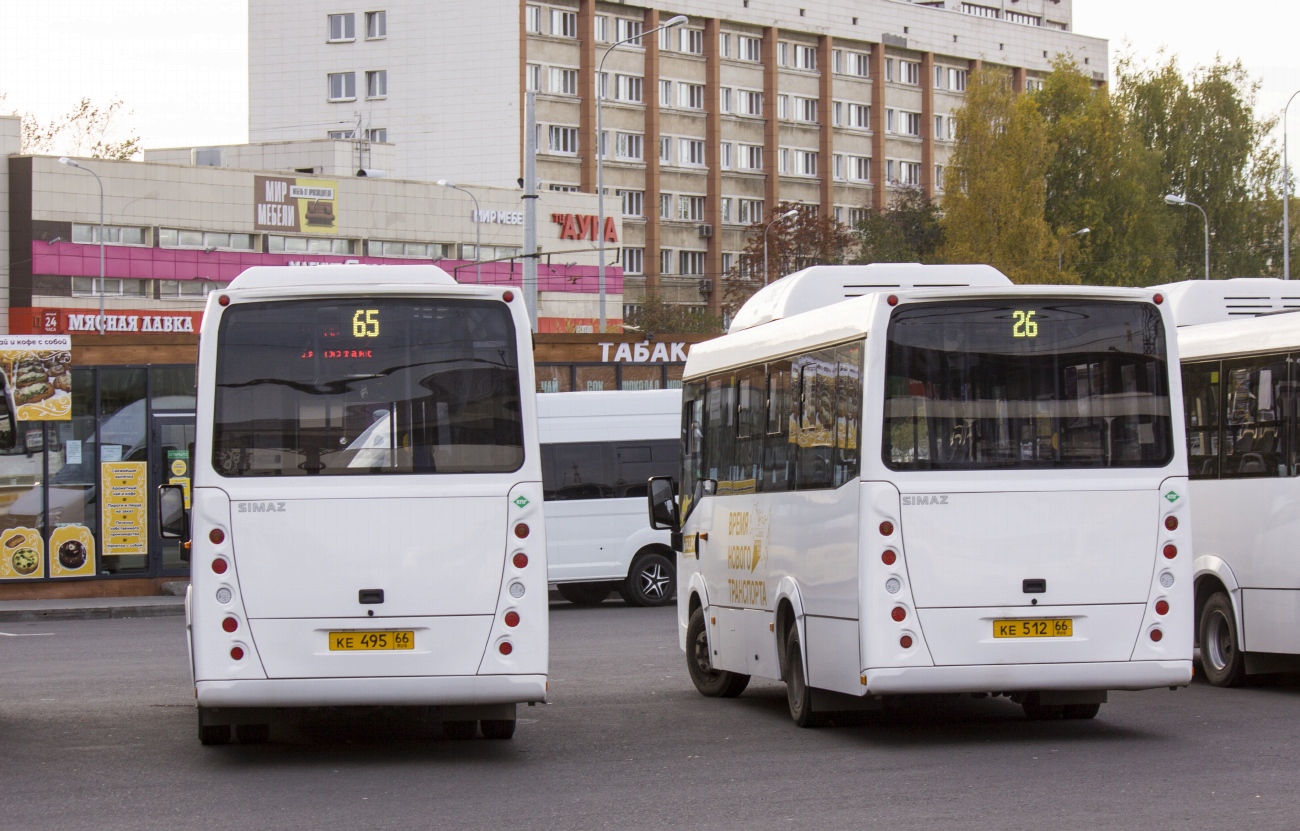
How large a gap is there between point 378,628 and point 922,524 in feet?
10.6

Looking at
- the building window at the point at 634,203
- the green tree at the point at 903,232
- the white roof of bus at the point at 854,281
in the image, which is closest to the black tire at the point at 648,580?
the white roof of bus at the point at 854,281

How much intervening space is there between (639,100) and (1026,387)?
266 ft

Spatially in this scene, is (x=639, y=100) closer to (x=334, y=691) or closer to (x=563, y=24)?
(x=563, y=24)

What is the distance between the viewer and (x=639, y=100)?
9088 cm

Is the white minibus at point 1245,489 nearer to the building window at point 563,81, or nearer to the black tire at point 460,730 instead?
the black tire at point 460,730

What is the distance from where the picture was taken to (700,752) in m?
11.3

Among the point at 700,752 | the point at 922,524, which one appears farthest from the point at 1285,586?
the point at 700,752

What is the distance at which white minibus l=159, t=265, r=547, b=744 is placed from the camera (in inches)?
421

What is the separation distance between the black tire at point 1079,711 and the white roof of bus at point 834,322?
283cm

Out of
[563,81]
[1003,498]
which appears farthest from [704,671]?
[563,81]

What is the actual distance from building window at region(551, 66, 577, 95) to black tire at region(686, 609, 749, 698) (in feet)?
244

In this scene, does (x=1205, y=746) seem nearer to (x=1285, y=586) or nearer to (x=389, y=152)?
(x=1285, y=586)

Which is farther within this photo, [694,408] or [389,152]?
[389,152]

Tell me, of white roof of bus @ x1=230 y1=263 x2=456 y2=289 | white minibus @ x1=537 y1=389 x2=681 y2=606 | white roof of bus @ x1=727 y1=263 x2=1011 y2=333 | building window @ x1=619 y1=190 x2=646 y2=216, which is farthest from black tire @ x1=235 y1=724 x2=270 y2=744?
building window @ x1=619 y1=190 x2=646 y2=216
